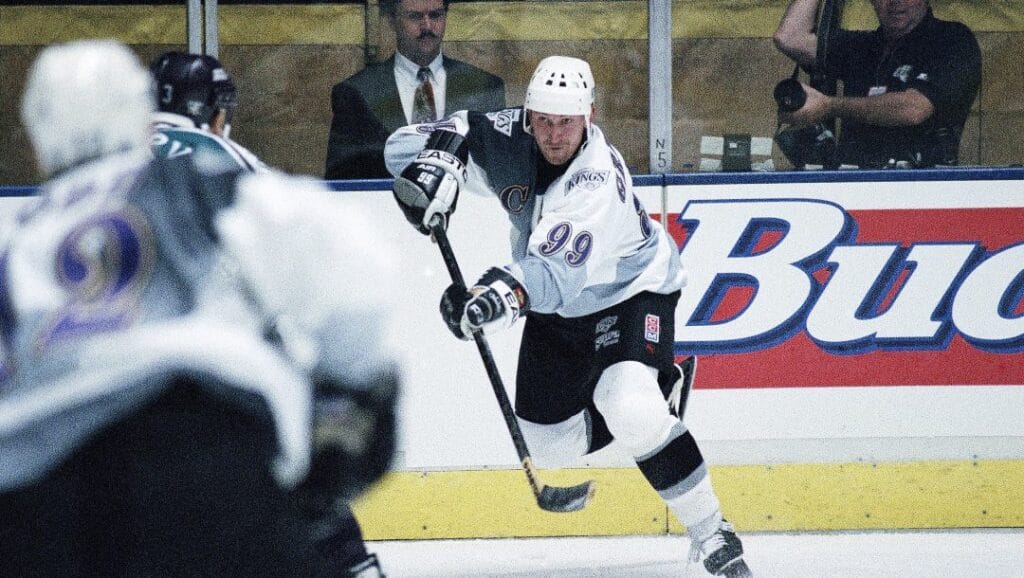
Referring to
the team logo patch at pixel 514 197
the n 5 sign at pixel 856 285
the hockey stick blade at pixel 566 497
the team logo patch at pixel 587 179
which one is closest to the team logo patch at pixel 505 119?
the team logo patch at pixel 514 197

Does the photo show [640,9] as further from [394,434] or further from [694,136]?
[394,434]

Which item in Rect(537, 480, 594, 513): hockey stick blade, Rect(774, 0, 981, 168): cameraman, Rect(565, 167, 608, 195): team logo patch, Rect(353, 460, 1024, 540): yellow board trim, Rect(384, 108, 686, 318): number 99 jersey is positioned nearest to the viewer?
Rect(384, 108, 686, 318): number 99 jersey

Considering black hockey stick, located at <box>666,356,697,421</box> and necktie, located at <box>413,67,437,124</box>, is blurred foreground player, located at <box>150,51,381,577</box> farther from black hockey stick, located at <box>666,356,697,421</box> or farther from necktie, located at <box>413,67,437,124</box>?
necktie, located at <box>413,67,437,124</box>

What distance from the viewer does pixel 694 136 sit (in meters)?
4.07

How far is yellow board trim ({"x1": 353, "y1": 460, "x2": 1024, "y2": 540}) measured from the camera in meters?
3.91

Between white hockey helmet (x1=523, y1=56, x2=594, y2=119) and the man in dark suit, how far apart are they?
667 mm

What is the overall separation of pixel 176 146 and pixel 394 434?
3.88ft

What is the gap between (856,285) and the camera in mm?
3945

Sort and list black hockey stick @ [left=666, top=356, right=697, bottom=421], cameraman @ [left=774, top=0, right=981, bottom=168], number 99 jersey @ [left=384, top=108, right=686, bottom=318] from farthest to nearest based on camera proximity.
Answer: cameraman @ [left=774, top=0, right=981, bottom=168]
black hockey stick @ [left=666, top=356, right=697, bottom=421]
number 99 jersey @ [left=384, top=108, right=686, bottom=318]

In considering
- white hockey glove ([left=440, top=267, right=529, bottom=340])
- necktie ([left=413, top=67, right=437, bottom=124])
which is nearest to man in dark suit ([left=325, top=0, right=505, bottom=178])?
necktie ([left=413, top=67, right=437, bottom=124])

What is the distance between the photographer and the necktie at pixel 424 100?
13.5ft

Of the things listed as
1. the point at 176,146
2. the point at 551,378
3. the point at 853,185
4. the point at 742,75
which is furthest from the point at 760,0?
the point at 176,146

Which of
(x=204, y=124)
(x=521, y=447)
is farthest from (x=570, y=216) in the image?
(x=204, y=124)

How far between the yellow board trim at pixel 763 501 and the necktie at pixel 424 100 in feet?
3.09
